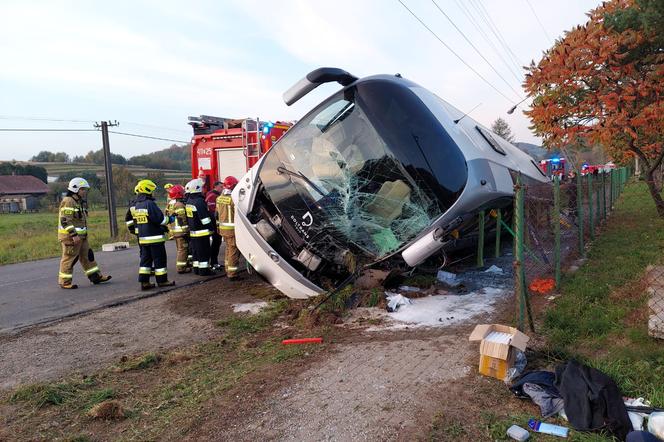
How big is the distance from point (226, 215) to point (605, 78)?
7.59 meters

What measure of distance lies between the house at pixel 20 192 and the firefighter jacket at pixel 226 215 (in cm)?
5218

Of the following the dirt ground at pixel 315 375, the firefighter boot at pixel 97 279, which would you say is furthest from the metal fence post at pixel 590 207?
the firefighter boot at pixel 97 279

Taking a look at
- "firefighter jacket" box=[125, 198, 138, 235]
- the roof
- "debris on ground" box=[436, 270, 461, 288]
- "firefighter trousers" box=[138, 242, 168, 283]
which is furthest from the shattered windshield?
the roof

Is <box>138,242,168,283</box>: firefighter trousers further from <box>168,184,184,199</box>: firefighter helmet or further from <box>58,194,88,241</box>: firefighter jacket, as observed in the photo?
<box>168,184,184,199</box>: firefighter helmet

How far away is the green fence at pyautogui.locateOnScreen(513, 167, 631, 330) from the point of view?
13.9 feet

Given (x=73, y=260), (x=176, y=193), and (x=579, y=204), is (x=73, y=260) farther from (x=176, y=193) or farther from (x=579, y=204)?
(x=579, y=204)

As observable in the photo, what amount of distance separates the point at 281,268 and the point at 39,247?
12.7 metres

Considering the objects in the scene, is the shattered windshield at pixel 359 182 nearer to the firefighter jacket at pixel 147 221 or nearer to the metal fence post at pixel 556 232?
the metal fence post at pixel 556 232

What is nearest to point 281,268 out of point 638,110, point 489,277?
point 489,277

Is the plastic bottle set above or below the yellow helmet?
below

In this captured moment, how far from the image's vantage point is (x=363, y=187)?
505cm

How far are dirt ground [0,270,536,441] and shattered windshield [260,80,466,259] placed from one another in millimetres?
A: 1057

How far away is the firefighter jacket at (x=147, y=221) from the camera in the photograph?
7.19 m

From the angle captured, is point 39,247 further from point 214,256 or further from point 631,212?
point 631,212
